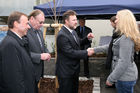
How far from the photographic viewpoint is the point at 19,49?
7.68ft

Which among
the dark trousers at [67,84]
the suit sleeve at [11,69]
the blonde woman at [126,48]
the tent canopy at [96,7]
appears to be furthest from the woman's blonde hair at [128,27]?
the tent canopy at [96,7]

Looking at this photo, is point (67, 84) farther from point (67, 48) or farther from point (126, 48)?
point (126, 48)

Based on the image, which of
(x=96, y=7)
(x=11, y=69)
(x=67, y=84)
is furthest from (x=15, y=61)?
(x=96, y=7)

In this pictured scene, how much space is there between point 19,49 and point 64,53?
1129 mm

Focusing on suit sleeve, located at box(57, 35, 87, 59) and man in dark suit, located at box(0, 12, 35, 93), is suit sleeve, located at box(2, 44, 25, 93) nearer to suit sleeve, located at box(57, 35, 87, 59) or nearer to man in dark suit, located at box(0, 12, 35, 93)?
man in dark suit, located at box(0, 12, 35, 93)

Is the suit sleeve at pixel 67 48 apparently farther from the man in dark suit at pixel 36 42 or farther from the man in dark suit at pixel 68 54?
the man in dark suit at pixel 36 42

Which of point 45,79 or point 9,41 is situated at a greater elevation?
point 9,41

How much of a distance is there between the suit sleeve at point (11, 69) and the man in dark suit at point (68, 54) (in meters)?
1.14

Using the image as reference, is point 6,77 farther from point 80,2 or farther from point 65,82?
point 80,2

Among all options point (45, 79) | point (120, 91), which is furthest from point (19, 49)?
point (45, 79)

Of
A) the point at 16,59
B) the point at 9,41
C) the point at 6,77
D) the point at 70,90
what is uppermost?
the point at 9,41

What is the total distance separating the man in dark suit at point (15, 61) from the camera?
225cm

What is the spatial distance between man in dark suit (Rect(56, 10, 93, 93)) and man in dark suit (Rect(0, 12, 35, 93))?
924 mm

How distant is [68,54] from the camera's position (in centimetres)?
329
